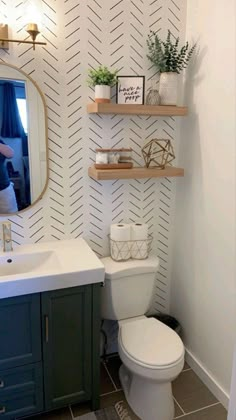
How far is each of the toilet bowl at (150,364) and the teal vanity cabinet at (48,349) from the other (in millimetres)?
214

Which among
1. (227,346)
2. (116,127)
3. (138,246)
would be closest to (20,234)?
(138,246)

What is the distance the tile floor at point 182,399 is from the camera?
5.96ft

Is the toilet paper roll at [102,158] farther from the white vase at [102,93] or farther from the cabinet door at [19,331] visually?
the cabinet door at [19,331]

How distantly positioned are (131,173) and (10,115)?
742mm

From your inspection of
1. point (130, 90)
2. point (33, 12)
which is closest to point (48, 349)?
point (130, 90)

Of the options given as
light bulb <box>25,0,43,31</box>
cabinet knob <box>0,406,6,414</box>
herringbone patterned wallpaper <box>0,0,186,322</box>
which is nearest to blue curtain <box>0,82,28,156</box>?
herringbone patterned wallpaper <box>0,0,186,322</box>

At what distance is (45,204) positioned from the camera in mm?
1951

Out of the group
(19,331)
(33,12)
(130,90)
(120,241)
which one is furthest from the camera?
(120,241)

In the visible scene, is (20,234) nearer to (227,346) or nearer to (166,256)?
(166,256)

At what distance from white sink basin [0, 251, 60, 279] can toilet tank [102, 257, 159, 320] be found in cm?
34

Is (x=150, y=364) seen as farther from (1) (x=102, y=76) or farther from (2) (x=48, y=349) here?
(1) (x=102, y=76)

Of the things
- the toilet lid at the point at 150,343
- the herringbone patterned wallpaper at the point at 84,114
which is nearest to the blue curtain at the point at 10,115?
the herringbone patterned wallpaper at the point at 84,114

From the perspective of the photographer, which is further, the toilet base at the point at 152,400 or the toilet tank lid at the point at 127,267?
the toilet tank lid at the point at 127,267

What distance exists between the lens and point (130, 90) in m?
1.88
